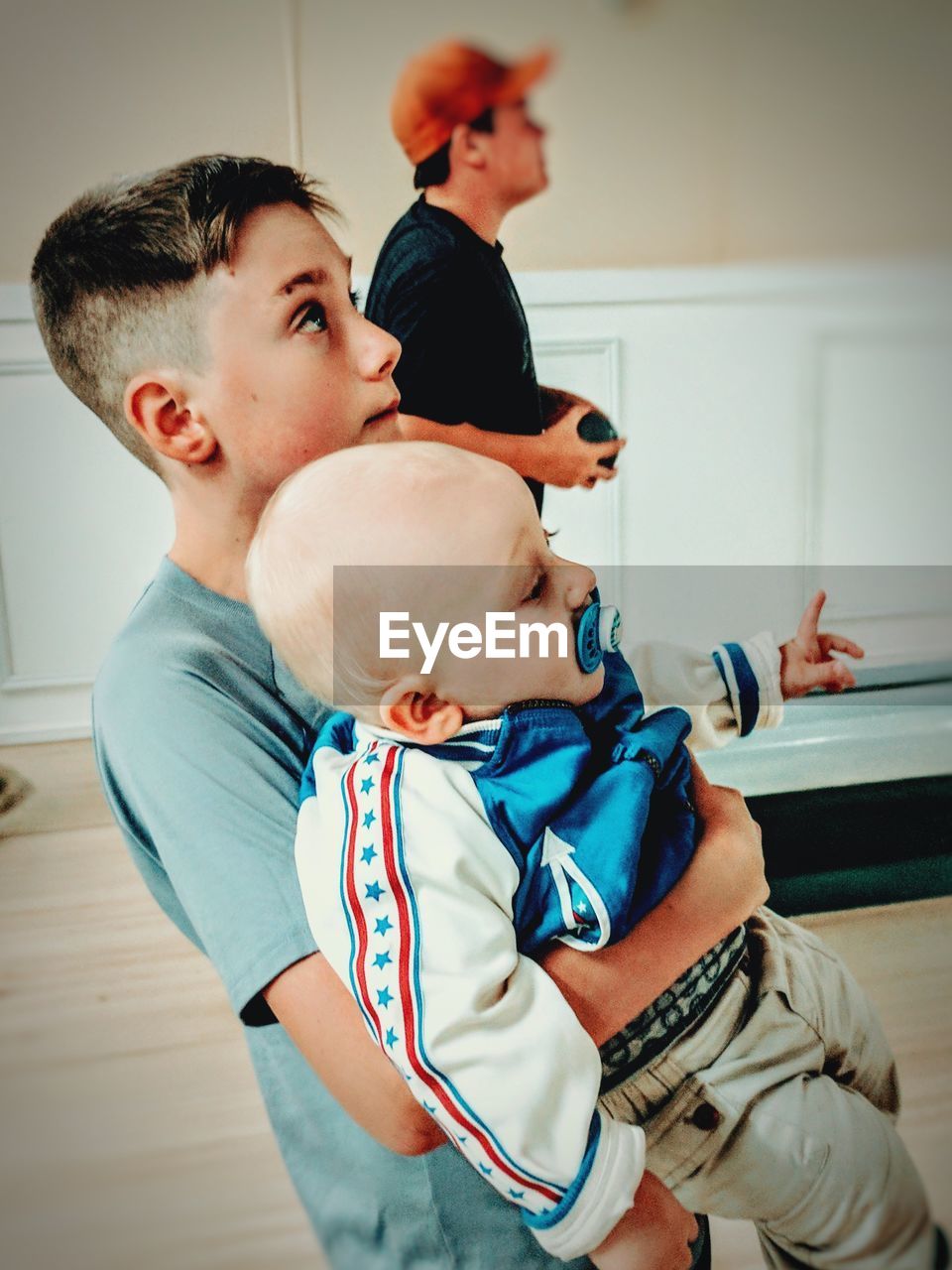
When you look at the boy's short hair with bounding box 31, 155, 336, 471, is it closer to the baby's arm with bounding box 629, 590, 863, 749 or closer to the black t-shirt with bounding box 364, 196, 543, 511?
the black t-shirt with bounding box 364, 196, 543, 511

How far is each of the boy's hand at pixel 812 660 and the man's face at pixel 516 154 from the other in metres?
0.41

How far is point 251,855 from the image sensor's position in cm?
64

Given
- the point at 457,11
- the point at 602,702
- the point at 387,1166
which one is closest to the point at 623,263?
the point at 457,11

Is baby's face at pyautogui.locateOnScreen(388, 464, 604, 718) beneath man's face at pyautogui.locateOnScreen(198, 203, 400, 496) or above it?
beneath

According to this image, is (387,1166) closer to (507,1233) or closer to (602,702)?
(507,1233)

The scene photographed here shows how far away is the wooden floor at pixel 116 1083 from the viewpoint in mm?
757

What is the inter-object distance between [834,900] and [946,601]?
30cm

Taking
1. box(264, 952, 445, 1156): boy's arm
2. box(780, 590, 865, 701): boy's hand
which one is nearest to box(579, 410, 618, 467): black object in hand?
box(780, 590, 865, 701): boy's hand

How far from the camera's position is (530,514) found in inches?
25.6

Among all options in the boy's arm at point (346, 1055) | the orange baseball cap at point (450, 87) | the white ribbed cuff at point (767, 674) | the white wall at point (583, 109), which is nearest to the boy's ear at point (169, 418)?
the white wall at point (583, 109)

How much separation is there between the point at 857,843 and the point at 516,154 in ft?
2.23

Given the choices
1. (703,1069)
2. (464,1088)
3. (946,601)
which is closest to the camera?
(464,1088)

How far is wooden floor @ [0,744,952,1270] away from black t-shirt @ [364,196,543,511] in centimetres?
42

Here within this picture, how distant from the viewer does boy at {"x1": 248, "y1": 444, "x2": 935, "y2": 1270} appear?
572 mm
